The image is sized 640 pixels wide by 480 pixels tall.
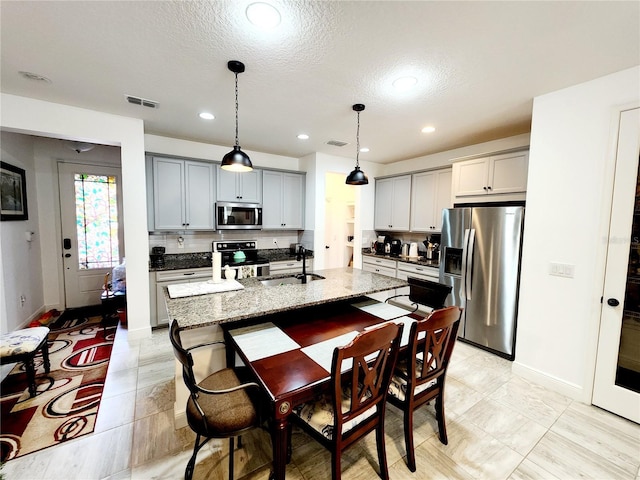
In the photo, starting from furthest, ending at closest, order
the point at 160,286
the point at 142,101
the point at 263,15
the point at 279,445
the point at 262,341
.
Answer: the point at 160,286, the point at 142,101, the point at 262,341, the point at 263,15, the point at 279,445

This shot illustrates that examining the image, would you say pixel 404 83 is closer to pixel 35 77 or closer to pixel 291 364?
pixel 291 364

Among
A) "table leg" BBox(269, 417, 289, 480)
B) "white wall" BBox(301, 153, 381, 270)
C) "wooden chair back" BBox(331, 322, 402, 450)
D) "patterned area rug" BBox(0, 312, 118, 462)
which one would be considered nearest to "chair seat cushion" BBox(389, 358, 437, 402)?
"wooden chair back" BBox(331, 322, 402, 450)

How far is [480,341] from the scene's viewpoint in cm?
319

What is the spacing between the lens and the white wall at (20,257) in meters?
2.98

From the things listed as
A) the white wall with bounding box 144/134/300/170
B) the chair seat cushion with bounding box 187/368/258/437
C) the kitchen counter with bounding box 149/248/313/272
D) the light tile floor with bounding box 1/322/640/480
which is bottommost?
the light tile floor with bounding box 1/322/640/480

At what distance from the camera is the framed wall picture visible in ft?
9.79

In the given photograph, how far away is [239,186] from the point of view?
4254mm

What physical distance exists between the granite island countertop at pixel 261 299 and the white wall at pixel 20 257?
94.8 inches

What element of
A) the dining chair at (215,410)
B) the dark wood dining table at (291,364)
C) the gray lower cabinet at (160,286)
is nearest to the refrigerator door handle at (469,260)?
the dark wood dining table at (291,364)

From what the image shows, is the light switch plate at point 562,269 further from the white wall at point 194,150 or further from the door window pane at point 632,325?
the white wall at point 194,150

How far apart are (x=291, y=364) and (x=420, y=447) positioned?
120 centimetres

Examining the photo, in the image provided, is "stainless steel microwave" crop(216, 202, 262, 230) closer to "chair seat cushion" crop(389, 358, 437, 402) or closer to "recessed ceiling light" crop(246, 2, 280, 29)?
"recessed ceiling light" crop(246, 2, 280, 29)

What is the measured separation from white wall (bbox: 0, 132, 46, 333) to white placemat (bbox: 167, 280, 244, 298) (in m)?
2.29

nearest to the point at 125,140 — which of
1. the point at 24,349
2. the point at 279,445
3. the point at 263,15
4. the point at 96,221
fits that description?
the point at 96,221
